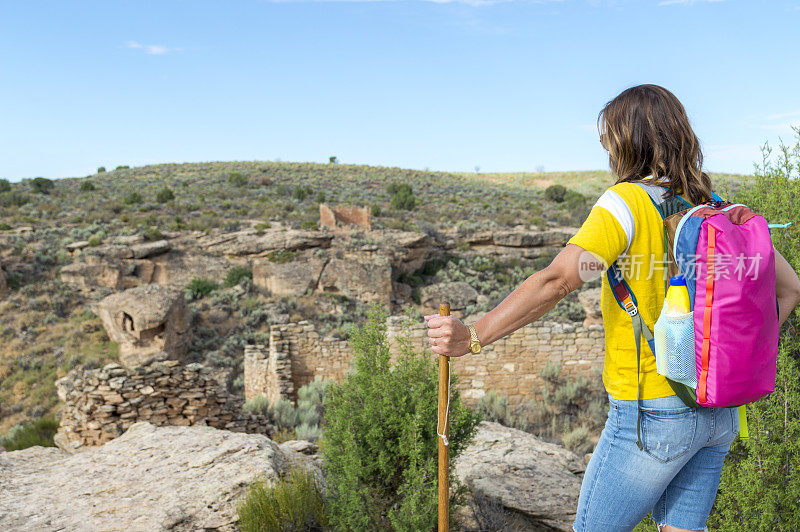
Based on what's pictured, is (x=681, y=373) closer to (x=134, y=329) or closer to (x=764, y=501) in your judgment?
(x=764, y=501)

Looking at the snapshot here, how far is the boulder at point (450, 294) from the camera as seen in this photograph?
18.0 meters

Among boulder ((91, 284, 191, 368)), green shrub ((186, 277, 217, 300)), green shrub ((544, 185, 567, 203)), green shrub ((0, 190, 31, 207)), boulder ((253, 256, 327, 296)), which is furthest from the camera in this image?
green shrub ((544, 185, 567, 203))

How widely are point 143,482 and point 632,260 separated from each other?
4006mm

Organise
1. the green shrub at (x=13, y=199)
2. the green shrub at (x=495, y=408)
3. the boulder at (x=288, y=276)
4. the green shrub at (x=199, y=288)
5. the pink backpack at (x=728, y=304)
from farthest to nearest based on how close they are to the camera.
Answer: the green shrub at (x=13, y=199) → the boulder at (x=288, y=276) → the green shrub at (x=199, y=288) → the green shrub at (x=495, y=408) → the pink backpack at (x=728, y=304)

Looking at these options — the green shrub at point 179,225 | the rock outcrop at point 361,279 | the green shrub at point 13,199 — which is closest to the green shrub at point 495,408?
the rock outcrop at point 361,279

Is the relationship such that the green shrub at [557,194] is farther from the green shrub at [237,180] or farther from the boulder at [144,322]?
the boulder at [144,322]

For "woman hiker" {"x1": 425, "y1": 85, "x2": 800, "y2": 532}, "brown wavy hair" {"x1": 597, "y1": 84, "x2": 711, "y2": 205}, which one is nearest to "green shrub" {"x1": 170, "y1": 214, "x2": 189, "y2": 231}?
"woman hiker" {"x1": 425, "y1": 85, "x2": 800, "y2": 532}

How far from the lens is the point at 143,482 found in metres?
3.93

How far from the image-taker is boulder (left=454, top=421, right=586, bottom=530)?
3.82m

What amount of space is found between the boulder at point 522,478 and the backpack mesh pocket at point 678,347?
274cm

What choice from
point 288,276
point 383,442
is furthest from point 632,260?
point 288,276

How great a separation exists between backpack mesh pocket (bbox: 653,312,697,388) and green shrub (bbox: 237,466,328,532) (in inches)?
108

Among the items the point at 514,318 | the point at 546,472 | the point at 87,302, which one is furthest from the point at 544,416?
the point at 87,302

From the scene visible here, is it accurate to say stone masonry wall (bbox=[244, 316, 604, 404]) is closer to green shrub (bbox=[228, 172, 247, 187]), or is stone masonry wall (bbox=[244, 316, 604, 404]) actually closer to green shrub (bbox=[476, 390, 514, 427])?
green shrub (bbox=[476, 390, 514, 427])
